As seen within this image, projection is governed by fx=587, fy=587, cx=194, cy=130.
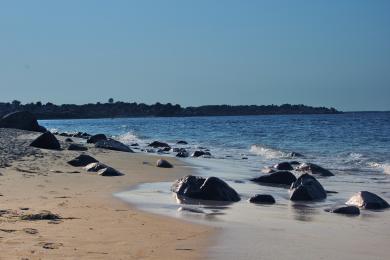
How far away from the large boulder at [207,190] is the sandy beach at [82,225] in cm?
154

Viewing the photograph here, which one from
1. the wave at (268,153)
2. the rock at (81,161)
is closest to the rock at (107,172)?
the rock at (81,161)

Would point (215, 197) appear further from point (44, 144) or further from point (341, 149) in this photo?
point (341, 149)

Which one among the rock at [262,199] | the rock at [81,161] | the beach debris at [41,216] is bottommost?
the rock at [262,199]

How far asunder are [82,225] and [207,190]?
422 cm

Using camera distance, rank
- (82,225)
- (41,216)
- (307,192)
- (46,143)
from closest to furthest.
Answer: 1. (82,225)
2. (41,216)
3. (307,192)
4. (46,143)

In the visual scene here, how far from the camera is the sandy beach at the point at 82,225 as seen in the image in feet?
21.0

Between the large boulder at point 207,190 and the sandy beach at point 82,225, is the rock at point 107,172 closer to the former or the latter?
the sandy beach at point 82,225

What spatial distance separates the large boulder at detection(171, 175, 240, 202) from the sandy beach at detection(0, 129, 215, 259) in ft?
5.07

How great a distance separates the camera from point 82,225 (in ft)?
26.0

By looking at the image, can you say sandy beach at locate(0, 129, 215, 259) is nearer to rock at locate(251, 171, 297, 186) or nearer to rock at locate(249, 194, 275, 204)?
rock at locate(249, 194, 275, 204)

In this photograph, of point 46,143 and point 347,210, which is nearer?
point 347,210

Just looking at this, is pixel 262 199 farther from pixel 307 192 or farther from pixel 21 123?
pixel 21 123

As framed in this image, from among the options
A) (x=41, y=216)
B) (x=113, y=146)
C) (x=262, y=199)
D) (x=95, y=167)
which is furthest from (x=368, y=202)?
(x=113, y=146)

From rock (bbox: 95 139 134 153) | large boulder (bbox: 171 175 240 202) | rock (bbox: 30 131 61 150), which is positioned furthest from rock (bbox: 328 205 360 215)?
rock (bbox: 95 139 134 153)
